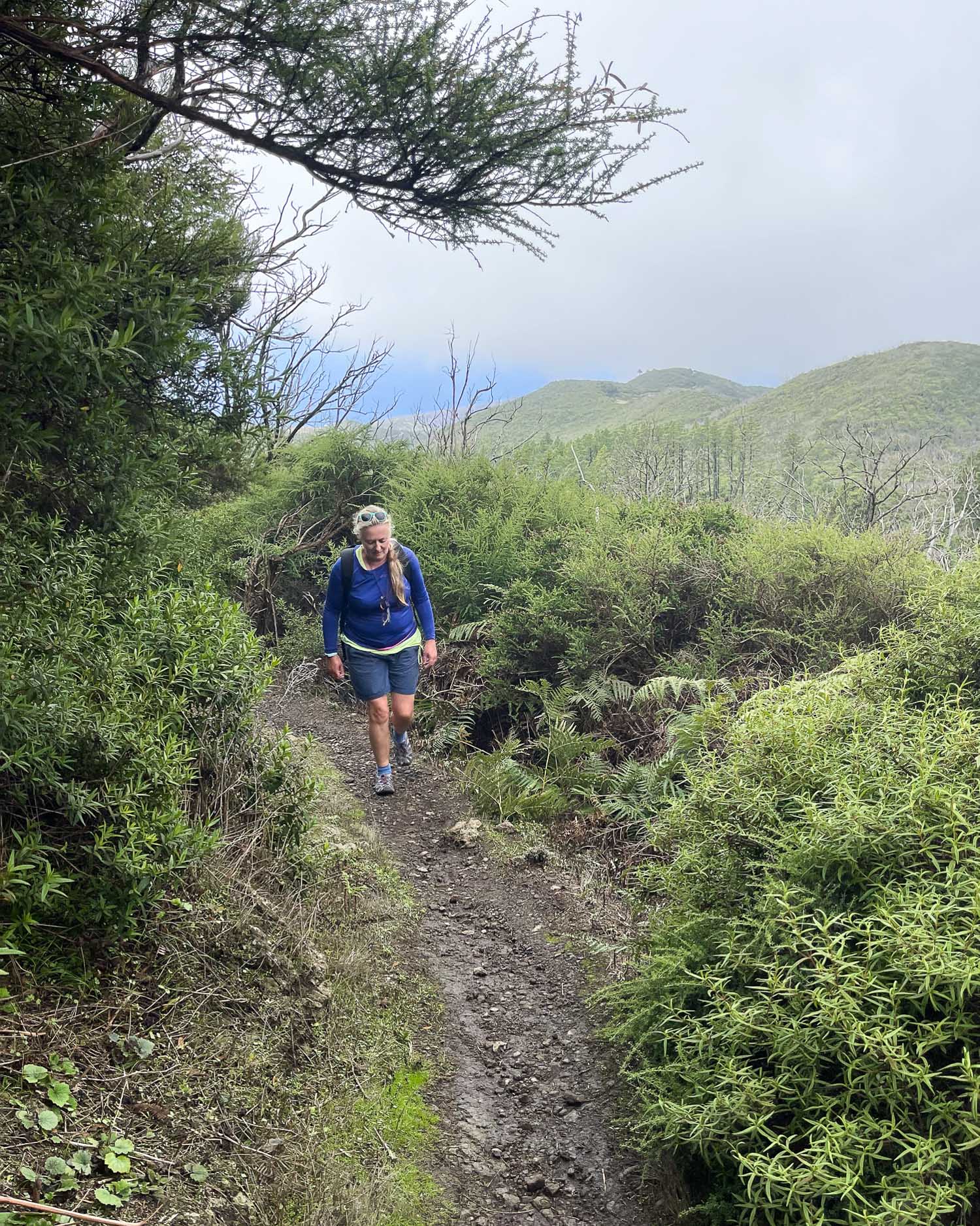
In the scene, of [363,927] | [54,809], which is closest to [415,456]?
[363,927]

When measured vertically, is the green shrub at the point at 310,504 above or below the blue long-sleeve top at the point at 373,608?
above

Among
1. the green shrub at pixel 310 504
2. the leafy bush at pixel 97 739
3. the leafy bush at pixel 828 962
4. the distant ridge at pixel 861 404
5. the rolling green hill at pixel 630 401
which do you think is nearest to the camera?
the leafy bush at pixel 828 962

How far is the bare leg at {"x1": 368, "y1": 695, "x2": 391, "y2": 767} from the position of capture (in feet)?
22.5

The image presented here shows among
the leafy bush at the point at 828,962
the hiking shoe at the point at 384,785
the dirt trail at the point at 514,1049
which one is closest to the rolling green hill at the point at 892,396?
the hiking shoe at the point at 384,785

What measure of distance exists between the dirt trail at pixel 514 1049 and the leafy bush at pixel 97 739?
1.80 m

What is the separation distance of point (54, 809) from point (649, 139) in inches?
180

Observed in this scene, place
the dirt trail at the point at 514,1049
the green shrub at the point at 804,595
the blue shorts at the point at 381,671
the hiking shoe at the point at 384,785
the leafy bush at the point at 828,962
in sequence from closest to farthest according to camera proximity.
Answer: the leafy bush at the point at 828,962 → the dirt trail at the point at 514,1049 → the blue shorts at the point at 381,671 → the hiking shoe at the point at 384,785 → the green shrub at the point at 804,595

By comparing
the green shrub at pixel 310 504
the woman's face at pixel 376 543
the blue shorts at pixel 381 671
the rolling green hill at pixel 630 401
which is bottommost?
the blue shorts at pixel 381 671

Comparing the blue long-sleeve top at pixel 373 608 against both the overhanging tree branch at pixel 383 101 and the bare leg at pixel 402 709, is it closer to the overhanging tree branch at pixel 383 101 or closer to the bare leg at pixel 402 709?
the bare leg at pixel 402 709

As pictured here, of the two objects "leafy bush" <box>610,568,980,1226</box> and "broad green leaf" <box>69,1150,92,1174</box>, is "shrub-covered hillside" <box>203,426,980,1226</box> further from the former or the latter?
"broad green leaf" <box>69,1150,92,1174</box>

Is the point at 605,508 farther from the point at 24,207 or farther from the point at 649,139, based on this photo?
the point at 24,207

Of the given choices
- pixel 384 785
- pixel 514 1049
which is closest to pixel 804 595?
pixel 384 785

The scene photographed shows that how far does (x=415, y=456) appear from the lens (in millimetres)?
14250

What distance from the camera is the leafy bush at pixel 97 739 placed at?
286cm
